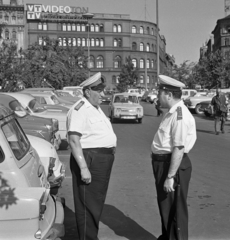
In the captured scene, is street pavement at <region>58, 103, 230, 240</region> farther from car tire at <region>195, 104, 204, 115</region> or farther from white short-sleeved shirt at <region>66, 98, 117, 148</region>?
car tire at <region>195, 104, 204, 115</region>

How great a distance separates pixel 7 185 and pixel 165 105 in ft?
6.04

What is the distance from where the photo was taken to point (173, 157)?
4.24 meters

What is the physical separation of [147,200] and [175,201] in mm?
2542

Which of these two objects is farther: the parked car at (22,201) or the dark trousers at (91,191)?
the dark trousers at (91,191)

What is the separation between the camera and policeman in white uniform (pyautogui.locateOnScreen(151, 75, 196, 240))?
4.25 metres

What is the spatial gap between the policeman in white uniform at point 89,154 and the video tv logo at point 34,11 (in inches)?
3514

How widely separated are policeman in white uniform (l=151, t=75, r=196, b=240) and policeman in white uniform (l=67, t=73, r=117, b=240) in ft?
1.85

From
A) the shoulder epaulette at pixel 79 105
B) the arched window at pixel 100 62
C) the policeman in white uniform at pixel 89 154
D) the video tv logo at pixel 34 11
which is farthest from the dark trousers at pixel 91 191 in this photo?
the arched window at pixel 100 62

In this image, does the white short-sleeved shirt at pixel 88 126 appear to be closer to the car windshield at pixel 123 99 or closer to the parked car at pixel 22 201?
the parked car at pixel 22 201

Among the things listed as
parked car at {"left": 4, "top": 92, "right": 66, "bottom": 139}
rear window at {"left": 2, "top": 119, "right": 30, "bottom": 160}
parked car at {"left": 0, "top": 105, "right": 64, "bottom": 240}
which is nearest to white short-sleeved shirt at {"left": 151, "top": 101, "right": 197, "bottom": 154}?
A: parked car at {"left": 0, "top": 105, "right": 64, "bottom": 240}

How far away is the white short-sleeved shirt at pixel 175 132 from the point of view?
13.9 ft

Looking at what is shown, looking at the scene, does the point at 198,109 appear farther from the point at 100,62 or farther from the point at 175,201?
the point at 100,62

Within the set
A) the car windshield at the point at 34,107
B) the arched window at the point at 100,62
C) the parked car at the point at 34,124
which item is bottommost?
the parked car at the point at 34,124

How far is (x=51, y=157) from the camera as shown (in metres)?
6.80
